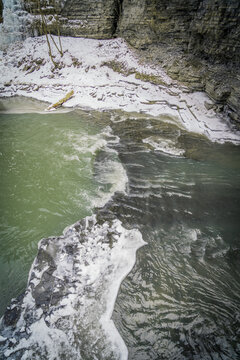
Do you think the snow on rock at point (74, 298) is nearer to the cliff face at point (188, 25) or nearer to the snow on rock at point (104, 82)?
the snow on rock at point (104, 82)

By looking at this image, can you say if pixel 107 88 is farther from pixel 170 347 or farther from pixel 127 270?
pixel 170 347

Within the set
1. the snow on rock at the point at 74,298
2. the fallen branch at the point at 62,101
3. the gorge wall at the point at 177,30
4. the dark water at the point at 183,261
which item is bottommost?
the snow on rock at the point at 74,298

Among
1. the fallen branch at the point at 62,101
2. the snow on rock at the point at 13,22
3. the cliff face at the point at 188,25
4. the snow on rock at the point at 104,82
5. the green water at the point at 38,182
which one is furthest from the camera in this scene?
the snow on rock at the point at 13,22

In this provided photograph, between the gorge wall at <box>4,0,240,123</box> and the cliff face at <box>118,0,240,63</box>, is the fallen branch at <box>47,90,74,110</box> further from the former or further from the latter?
the cliff face at <box>118,0,240,63</box>

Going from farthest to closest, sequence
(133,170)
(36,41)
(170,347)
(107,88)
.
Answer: (36,41)
(107,88)
(133,170)
(170,347)

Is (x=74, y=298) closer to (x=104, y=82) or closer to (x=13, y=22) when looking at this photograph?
(x=104, y=82)

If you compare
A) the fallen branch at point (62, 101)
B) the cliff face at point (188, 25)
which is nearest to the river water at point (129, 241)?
the fallen branch at point (62, 101)

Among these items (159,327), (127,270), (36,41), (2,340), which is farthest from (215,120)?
(36,41)
